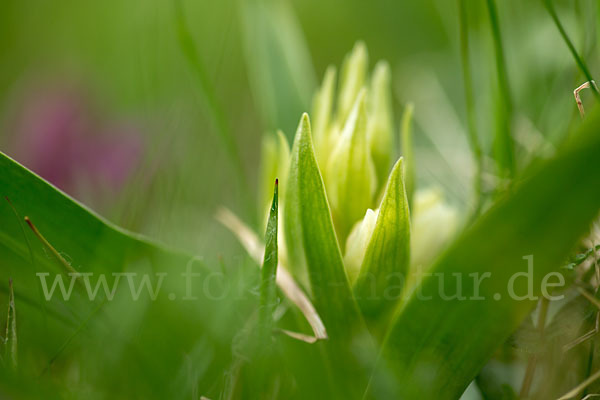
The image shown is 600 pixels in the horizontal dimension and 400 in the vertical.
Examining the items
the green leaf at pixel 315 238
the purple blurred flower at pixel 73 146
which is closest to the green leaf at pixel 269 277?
the green leaf at pixel 315 238

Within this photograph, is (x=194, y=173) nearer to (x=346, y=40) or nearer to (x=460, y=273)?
(x=460, y=273)

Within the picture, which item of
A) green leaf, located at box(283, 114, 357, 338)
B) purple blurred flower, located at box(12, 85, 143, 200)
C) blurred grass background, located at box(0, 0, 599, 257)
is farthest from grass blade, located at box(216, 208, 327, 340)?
purple blurred flower, located at box(12, 85, 143, 200)

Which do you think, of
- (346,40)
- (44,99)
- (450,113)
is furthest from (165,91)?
(346,40)

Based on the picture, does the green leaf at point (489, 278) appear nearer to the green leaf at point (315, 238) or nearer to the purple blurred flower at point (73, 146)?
the green leaf at point (315, 238)

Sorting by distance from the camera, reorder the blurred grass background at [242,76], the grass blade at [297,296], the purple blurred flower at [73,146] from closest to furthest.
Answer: the grass blade at [297,296] → the blurred grass background at [242,76] → the purple blurred flower at [73,146]

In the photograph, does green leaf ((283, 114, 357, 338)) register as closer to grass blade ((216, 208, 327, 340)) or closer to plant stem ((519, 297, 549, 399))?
grass blade ((216, 208, 327, 340))

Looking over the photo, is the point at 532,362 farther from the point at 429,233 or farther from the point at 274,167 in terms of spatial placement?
the point at 274,167

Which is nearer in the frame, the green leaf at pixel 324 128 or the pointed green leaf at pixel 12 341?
the pointed green leaf at pixel 12 341
